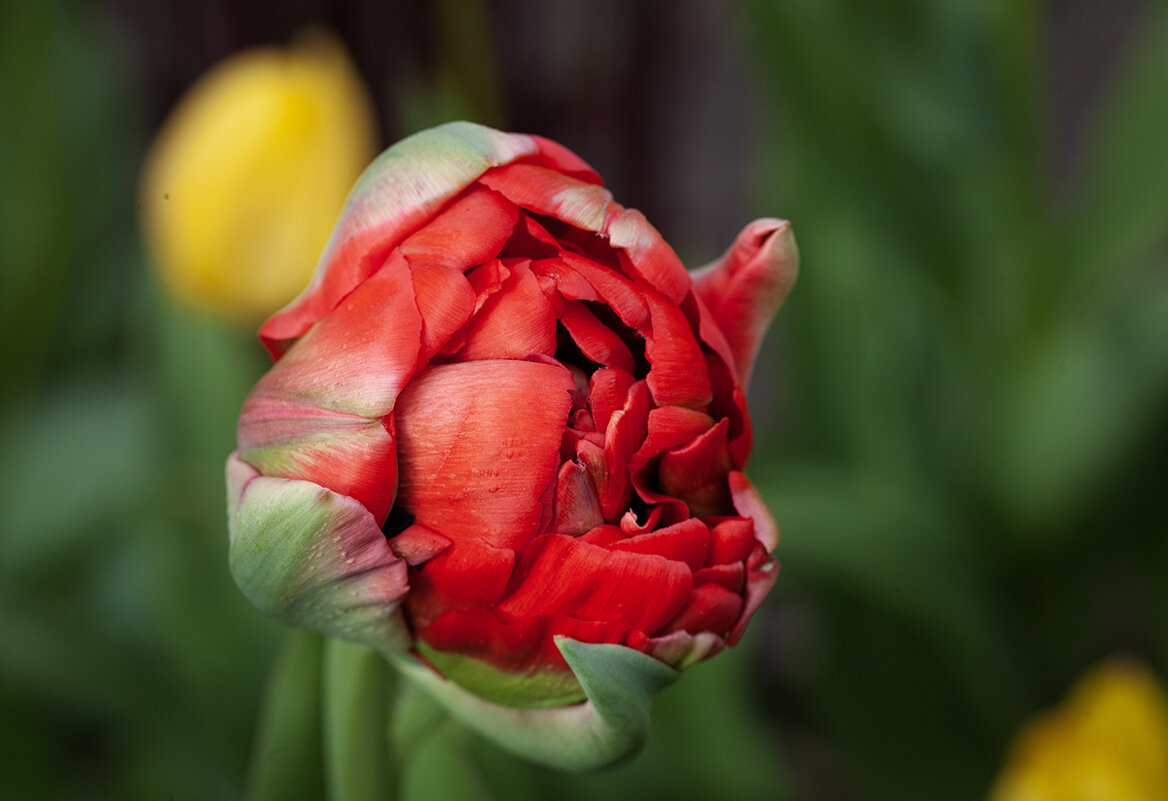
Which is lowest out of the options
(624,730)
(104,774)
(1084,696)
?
(104,774)

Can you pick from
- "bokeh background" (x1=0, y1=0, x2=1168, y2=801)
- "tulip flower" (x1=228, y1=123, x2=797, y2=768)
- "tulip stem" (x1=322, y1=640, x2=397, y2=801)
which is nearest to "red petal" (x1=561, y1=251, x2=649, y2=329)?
"tulip flower" (x1=228, y1=123, x2=797, y2=768)

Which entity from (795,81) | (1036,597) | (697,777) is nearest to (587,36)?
(795,81)

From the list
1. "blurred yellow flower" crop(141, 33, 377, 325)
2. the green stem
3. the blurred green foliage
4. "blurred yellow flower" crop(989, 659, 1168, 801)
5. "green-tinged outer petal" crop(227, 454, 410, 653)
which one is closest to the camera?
"green-tinged outer petal" crop(227, 454, 410, 653)

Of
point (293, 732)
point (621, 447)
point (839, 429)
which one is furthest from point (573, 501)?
point (839, 429)

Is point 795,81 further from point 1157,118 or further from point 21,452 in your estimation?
point 21,452

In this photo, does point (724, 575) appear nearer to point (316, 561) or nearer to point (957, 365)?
point (316, 561)

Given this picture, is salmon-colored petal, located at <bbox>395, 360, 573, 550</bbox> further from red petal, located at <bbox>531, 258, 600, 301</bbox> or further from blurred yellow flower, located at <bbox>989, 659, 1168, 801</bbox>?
blurred yellow flower, located at <bbox>989, 659, 1168, 801</bbox>
